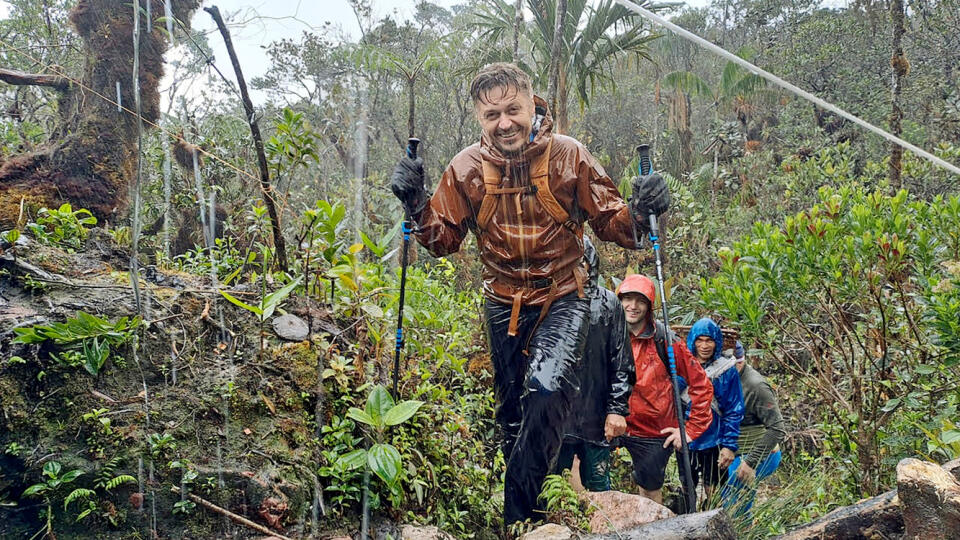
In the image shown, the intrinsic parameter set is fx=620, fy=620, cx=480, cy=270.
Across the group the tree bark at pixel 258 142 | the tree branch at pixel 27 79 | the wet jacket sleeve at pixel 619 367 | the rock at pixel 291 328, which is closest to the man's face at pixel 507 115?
the wet jacket sleeve at pixel 619 367

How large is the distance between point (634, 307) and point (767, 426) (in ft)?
4.20

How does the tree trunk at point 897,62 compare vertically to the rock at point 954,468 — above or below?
above

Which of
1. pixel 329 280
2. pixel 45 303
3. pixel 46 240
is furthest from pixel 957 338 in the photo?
pixel 46 240

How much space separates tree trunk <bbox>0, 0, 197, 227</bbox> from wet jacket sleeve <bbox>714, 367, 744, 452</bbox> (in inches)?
217

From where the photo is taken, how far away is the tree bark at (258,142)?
133 inches

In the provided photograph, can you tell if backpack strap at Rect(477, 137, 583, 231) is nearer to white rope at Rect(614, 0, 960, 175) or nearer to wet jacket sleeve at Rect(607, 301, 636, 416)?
Answer: wet jacket sleeve at Rect(607, 301, 636, 416)

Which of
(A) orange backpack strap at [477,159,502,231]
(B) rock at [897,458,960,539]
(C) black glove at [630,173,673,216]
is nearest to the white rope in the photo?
(C) black glove at [630,173,673,216]

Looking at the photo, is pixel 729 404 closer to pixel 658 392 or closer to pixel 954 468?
pixel 658 392

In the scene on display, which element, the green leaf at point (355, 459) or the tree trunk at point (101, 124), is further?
the tree trunk at point (101, 124)

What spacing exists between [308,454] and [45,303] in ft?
5.44

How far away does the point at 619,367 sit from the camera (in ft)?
10.8

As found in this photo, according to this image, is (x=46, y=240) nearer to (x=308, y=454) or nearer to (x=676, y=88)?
(x=308, y=454)

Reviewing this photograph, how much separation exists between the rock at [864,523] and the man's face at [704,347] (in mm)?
1803

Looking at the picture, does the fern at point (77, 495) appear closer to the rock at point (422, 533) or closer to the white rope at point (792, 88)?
the rock at point (422, 533)
